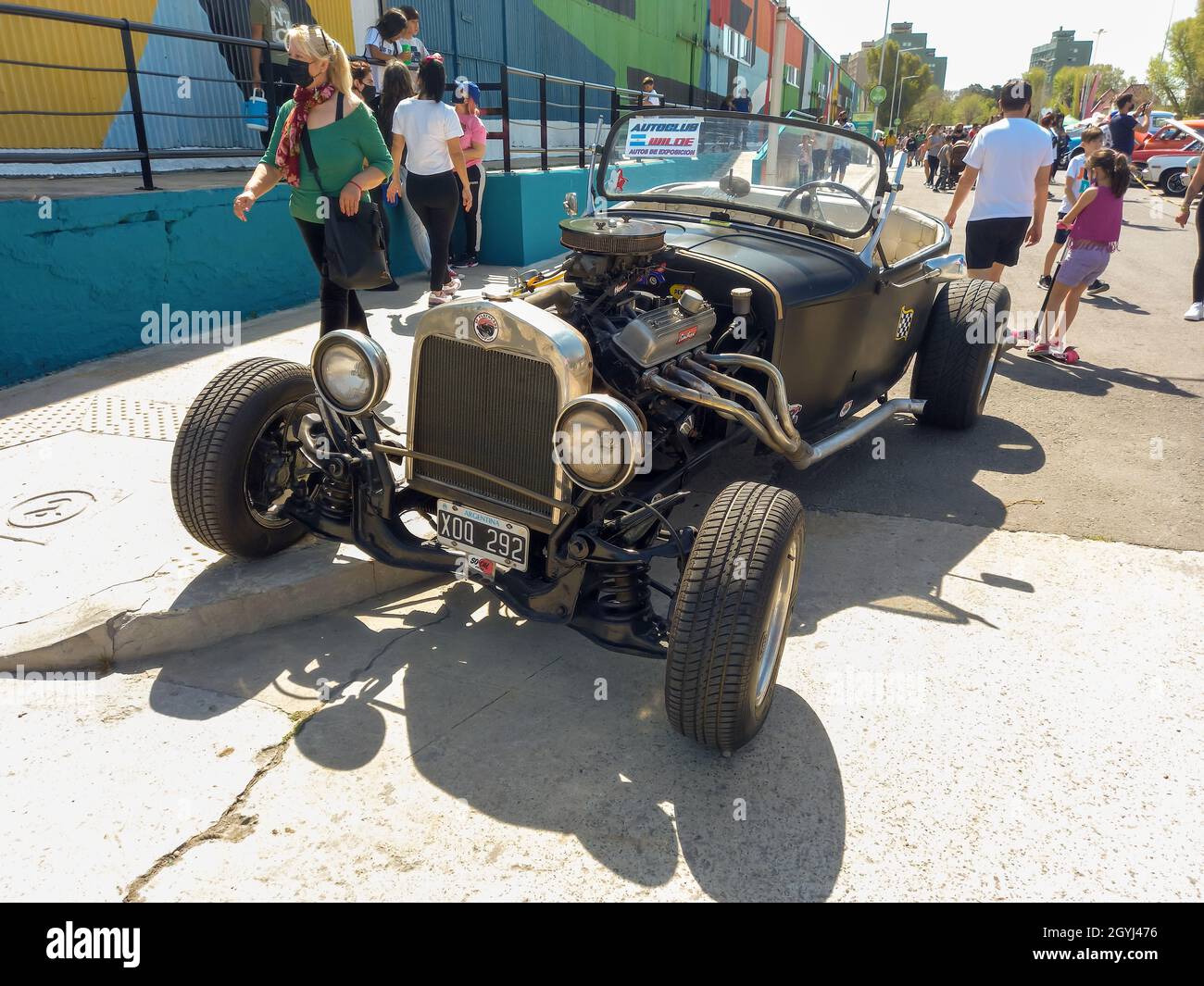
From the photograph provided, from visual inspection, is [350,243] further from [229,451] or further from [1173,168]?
[1173,168]

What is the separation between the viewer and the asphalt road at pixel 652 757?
2338 millimetres

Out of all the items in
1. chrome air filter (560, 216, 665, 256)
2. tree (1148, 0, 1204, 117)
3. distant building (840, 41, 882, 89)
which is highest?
distant building (840, 41, 882, 89)

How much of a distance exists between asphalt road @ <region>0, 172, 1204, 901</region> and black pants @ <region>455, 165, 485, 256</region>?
645cm

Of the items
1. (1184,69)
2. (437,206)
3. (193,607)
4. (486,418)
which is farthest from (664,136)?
(1184,69)

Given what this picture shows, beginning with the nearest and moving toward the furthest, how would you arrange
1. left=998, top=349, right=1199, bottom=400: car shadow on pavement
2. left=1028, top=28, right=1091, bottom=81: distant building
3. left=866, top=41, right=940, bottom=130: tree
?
left=998, top=349, right=1199, bottom=400: car shadow on pavement
left=866, top=41, right=940, bottom=130: tree
left=1028, top=28, right=1091, bottom=81: distant building

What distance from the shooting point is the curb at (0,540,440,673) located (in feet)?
10.2

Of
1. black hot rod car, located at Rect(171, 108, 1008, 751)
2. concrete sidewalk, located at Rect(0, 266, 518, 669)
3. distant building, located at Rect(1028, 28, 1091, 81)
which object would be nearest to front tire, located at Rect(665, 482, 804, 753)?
black hot rod car, located at Rect(171, 108, 1008, 751)

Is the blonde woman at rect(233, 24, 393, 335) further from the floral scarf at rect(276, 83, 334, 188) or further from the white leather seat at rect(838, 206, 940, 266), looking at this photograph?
the white leather seat at rect(838, 206, 940, 266)

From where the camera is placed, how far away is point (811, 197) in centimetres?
460

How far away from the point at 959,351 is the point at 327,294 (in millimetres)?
3812

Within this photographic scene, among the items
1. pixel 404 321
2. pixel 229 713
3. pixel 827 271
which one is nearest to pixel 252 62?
pixel 404 321

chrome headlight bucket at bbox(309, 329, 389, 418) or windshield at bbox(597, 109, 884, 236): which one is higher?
windshield at bbox(597, 109, 884, 236)

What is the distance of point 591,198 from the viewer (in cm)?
500

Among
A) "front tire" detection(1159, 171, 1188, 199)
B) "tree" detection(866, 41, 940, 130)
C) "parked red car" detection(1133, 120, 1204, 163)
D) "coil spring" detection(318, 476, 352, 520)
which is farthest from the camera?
"tree" detection(866, 41, 940, 130)
